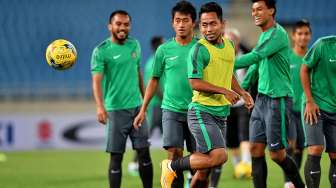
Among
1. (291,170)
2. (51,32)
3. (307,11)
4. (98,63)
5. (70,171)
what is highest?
(307,11)

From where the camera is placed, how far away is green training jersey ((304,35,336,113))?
8.03m

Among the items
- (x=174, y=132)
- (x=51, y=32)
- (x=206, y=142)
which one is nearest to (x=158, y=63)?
(x=174, y=132)

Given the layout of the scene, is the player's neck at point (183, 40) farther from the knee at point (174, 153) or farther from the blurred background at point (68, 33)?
the blurred background at point (68, 33)

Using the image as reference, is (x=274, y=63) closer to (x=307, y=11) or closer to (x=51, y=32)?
(x=51, y=32)

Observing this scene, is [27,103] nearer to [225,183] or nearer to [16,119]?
[16,119]

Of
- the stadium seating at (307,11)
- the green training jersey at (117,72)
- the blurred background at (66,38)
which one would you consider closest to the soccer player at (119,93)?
the green training jersey at (117,72)

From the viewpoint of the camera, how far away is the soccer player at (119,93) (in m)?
Result: 8.80

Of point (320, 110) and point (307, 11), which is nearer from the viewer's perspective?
point (320, 110)

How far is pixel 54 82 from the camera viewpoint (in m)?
19.5

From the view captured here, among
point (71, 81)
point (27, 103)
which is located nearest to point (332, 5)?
point (71, 81)

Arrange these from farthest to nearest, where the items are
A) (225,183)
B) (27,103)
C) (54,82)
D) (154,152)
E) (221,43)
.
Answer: (54,82)
(27,103)
(154,152)
(225,183)
(221,43)

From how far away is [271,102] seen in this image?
8328mm

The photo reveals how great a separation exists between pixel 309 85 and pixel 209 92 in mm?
1353

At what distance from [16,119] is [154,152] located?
3.21m
